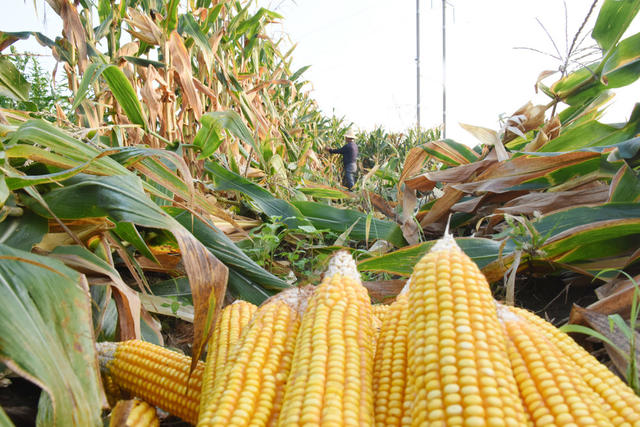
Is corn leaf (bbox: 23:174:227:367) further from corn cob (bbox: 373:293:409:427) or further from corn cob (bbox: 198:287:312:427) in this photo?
corn cob (bbox: 373:293:409:427)

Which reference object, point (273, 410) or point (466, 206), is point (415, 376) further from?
point (466, 206)

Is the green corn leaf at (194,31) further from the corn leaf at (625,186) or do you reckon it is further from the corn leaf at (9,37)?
the corn leaf at (625,186)

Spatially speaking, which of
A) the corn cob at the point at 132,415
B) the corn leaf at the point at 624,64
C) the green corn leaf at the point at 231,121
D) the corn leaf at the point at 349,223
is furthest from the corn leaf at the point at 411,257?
the corn leaf at the point at 624,64

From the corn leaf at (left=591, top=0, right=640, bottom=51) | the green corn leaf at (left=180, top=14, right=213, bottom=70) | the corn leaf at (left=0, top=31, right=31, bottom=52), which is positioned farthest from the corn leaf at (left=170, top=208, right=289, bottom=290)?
the corn leaf at (left=591, top=0, right=640, bottom=51)

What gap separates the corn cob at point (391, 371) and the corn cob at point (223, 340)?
0.36 meters

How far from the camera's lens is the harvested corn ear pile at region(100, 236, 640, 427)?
677 mm

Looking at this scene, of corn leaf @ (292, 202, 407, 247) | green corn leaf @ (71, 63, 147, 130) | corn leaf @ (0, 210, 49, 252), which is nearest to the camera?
corn leaf @ (0, 210, 49, 252)

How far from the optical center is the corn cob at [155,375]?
1.03 m

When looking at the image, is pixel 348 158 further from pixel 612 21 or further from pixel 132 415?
pixel 132 415

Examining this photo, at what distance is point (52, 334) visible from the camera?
2.78ft

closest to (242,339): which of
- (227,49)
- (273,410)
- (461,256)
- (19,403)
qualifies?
(273,410)

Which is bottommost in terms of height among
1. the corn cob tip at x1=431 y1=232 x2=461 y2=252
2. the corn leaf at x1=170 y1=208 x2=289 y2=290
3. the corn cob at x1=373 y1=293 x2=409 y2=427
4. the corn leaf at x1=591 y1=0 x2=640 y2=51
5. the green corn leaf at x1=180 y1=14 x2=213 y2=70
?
the corn leaf at x1=170 y1=208 x2=289 y2=290

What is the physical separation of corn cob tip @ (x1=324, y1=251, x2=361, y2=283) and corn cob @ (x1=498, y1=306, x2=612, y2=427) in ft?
1.28

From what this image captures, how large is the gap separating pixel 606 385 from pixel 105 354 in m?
1.29
